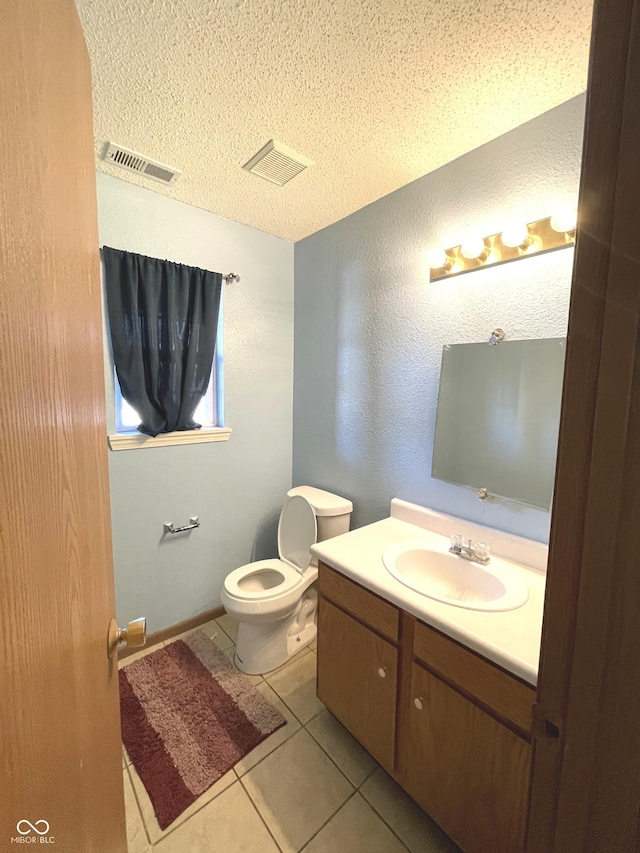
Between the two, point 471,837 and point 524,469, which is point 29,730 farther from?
point 524,469

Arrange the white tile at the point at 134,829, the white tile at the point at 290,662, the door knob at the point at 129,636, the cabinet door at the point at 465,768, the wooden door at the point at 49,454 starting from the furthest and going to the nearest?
the white tile at the point at 290,662, the white tile at the point at 134,829, the cabinet door at the point at 465,768, the door knob at the point at 129,636, the wooden door at the point at 49,454

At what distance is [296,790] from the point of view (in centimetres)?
125

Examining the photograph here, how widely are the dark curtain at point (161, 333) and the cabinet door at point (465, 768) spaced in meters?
1.62

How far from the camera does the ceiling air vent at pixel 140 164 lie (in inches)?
56.4

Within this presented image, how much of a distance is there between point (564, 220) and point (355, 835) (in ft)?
7.06

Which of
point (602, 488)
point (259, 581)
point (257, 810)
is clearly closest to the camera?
point (602, 488)

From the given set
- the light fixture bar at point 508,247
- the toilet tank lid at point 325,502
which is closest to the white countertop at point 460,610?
the toilet tank lid at point 325,502

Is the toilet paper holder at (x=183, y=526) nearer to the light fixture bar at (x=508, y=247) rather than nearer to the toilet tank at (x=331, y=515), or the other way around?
the toilet tank at (x=331, y=515)

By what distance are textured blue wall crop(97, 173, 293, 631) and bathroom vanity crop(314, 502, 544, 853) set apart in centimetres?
97

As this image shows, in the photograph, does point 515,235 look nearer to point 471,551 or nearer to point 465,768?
point 471,551

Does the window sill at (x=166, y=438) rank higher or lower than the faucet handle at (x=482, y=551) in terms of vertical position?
higher

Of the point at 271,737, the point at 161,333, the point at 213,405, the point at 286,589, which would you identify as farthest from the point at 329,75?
the point at 271,737

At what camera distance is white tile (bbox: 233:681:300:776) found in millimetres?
1328

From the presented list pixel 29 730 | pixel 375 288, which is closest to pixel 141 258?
pixel 375 288
